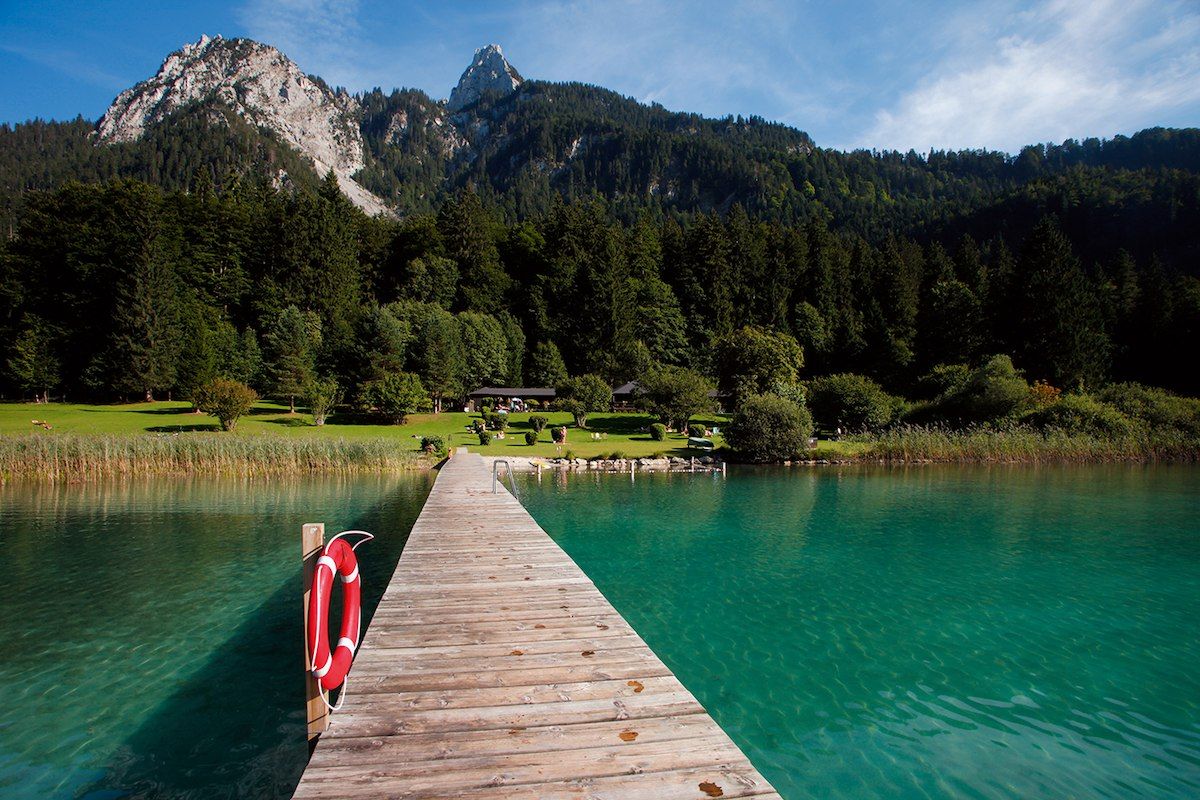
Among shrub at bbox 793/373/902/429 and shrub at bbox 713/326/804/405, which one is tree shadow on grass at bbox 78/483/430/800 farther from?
shrub at bbox 713/326/804/405

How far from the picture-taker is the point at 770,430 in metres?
35.6

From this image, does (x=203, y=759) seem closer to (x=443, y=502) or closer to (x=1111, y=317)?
(x=443, y=502)

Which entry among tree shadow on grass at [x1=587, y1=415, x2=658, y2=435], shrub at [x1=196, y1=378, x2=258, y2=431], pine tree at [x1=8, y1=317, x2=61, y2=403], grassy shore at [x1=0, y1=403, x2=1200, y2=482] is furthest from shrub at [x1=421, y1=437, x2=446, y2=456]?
pine tree at [x1=8, y1=317, x2=61, y2=403]

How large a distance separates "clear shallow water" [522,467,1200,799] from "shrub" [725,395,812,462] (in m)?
15.1

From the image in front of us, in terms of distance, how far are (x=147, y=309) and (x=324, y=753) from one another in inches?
2438

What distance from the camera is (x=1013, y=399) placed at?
40.9 m

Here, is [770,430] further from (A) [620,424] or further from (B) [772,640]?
(B) [772,640]

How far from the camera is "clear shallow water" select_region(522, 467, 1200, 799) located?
20.2 ft

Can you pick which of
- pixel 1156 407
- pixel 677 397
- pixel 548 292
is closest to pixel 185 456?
pixel 677 397

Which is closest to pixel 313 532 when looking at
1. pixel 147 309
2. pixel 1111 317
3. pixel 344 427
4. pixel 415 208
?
pixel 344 427

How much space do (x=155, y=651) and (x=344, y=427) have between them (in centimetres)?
3842

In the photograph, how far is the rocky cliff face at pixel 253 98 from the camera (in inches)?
6732

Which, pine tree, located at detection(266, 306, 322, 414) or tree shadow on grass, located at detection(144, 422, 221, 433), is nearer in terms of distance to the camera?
tree shadow on grass, located at detection(144, 422, 221, 433)

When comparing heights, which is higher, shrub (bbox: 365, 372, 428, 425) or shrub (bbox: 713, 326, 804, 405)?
shrub (bbox: 713, 326, 804, 405)
